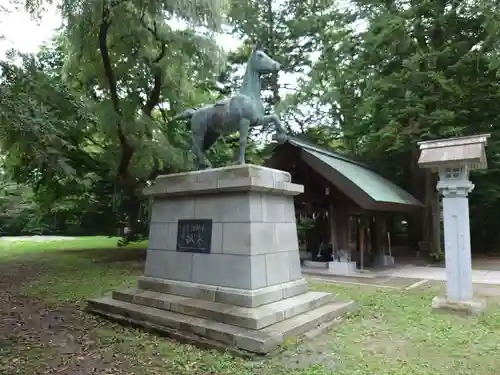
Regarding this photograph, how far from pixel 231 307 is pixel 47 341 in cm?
230

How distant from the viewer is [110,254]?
44.8 ft

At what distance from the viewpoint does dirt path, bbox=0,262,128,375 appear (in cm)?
389

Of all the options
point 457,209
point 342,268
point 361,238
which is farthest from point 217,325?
point 361,238

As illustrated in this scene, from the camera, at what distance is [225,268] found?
5301 mm

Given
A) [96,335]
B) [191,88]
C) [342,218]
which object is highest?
→ [191,88]

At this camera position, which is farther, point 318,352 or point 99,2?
point 99,2

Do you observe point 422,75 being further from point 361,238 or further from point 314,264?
point 314,264

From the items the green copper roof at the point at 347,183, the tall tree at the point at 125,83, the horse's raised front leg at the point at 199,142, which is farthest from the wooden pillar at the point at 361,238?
the horse's raised front leg at the point at 199,142

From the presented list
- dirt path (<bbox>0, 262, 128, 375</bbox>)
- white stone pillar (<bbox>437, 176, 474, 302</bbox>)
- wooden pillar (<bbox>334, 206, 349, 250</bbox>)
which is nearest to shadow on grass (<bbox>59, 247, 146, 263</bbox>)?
dirt path (<bbox>0, 262, 128, 375</bbox>)

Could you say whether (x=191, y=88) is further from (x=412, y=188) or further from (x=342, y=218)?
(x=412, y=188)

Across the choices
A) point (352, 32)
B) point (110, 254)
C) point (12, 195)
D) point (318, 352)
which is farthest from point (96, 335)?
point (12, 195)

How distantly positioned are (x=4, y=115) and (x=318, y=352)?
16.2 feet

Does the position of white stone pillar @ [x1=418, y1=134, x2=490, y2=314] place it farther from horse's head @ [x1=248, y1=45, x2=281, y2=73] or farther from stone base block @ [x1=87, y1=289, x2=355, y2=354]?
horse's head @ [x1=248, y1=45, x2=281, y2=73]

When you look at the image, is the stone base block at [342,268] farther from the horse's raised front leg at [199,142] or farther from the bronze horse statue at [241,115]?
the horse's raised front leg at [199,142]
